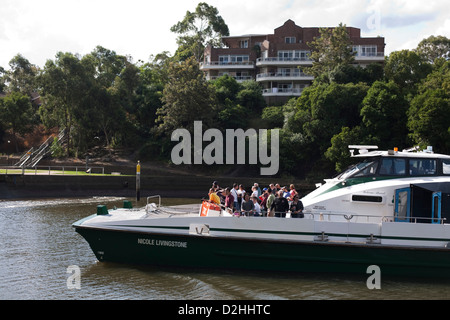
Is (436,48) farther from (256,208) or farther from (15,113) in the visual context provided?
(256,208)

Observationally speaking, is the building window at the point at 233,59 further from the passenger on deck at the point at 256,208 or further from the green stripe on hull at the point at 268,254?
the green stripe on hull at the point at 268,254

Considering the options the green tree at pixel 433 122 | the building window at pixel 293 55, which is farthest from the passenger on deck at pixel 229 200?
the building window at pixel 293 55

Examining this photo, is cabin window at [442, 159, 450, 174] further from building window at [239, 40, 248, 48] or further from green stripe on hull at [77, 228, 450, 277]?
building window at [239, 40, 248, 48]

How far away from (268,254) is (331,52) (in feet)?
141

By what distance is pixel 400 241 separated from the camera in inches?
522

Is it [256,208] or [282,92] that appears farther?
[282,92]

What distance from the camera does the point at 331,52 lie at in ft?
173

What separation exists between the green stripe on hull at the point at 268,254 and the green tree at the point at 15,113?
141 feet

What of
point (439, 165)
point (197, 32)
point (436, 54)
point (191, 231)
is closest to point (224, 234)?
point (191, 231)

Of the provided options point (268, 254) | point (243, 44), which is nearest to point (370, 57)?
point (243, 44)

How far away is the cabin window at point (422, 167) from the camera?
46.8 ft

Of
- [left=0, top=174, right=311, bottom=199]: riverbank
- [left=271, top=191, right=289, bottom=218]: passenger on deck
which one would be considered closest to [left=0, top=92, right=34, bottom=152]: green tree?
[left=0, top=174, right=311, bottom=199]: riverbank
